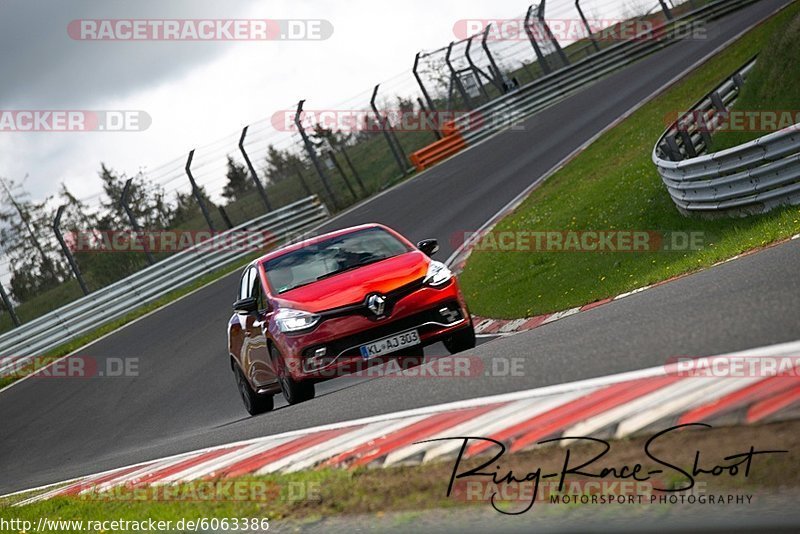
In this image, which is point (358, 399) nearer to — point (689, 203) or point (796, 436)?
point (796, 436)

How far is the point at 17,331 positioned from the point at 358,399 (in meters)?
18.6

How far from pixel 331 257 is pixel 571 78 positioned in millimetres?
29494

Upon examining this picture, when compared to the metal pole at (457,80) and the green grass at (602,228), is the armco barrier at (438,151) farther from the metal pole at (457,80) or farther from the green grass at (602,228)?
the green grass at (602,228)

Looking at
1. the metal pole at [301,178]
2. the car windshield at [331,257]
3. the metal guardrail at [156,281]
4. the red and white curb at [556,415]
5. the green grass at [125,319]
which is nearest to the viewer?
the red and white curb at [556,415]

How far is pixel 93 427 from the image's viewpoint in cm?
1620

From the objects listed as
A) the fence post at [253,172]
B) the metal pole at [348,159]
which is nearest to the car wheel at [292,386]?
the fence post at [253,172]

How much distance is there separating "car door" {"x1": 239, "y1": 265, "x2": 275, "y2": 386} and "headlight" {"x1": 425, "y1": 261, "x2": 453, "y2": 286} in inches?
71.4

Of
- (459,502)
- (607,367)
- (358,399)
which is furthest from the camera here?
(358,399)

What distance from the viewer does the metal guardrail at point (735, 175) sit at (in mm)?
13617

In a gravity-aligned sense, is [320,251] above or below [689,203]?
above

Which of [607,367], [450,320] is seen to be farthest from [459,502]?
[450,320]

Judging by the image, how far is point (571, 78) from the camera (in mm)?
39375

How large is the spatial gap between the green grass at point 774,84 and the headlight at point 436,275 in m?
10.5

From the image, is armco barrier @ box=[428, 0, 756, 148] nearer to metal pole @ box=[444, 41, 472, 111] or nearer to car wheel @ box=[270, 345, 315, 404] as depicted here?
metal pole @ box=[444, 41, 472, 111]
